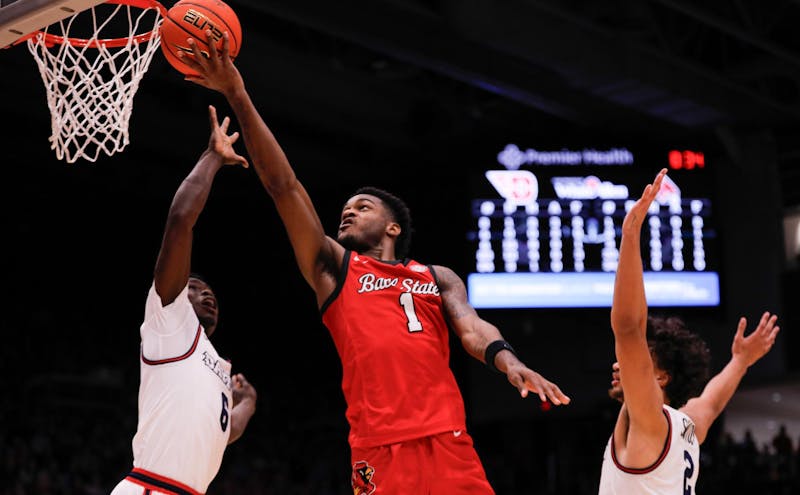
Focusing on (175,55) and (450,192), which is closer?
(175,55)

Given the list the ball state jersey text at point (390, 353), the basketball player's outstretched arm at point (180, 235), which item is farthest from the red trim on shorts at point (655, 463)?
the basketball player's outstretched arm at point (180, 235)

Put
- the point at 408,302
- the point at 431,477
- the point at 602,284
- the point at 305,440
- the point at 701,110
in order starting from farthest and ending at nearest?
the point at 305,440, the point at 701,110, the point at 602,284, the point at 408,302, the point at 431,477

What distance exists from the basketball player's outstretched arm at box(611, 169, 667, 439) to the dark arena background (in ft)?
23.3

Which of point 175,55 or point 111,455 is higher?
point 175,55

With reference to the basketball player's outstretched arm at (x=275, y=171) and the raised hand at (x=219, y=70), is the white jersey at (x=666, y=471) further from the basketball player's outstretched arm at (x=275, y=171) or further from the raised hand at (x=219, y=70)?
the raised hand at (x=219, y=70)

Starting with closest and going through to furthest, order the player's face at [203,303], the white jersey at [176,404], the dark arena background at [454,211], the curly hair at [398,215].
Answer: the white jersey at [176,404], the curly hair at [398,215], the player's face at [203,303], the dark arena background at [454,211]

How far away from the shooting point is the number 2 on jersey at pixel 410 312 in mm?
3879

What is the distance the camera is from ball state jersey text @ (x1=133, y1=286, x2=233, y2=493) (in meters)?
4.10

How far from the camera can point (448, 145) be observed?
14094 mm

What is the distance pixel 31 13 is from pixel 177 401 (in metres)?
1.50

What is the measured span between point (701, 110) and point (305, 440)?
7.11 m

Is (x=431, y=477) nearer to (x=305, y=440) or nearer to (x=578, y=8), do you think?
(x=578, y=8)

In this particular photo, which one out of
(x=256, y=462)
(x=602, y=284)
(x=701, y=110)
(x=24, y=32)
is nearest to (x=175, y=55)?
(x=24, y=32)

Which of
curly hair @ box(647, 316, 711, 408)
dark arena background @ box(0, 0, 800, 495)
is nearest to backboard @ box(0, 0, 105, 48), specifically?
curly hair @ box(647, 316, 711, 408)
